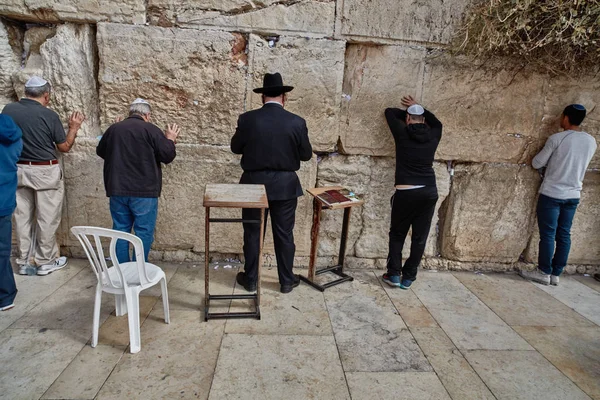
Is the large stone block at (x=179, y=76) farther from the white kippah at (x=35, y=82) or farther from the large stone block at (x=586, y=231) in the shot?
the large stone block at (x=586, y=231)

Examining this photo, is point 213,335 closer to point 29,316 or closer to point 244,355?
point 244,355

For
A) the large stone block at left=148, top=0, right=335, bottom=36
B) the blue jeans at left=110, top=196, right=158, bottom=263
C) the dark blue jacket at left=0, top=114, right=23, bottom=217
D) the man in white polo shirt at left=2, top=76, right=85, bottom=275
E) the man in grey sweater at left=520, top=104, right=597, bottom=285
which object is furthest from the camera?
the man in grey sweater at left=520, top=104, right=597, bottom=285

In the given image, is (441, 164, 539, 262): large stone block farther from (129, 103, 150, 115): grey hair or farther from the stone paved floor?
(129, 103, 150, 115): grey hair

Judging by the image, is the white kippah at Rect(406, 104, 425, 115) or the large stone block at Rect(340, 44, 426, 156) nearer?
the white kippah at Rect(406, 104, 425, 115)

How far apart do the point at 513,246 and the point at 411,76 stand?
2.27 metres

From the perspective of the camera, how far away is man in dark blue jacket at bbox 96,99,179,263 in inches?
119

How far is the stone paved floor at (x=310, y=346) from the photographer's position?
7.15 feet

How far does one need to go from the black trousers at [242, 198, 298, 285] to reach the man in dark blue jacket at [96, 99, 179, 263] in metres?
0.84

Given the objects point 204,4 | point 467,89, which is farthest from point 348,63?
point 204,4

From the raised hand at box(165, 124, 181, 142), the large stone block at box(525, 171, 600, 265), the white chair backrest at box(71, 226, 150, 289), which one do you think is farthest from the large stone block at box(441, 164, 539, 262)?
the white chair backrest at box(71, 226, 150, 289)

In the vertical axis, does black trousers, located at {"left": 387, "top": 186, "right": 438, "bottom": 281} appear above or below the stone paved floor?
above

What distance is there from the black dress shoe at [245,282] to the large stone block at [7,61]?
9.62 ft

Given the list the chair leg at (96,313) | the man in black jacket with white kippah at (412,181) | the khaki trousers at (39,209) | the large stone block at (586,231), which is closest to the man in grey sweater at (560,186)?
the large stone block at (586,231)

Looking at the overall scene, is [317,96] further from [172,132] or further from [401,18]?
[172,132]
